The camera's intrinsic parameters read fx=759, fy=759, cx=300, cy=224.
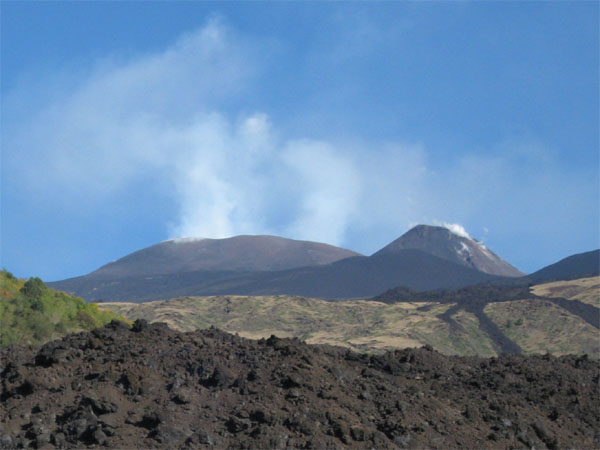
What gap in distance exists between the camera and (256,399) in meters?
13.3

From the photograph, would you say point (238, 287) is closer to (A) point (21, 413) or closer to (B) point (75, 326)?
(B) point (75, 326)

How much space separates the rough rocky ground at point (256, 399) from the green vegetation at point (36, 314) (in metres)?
10.7

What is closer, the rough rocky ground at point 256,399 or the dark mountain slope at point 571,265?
the rough rocky ground at point 256,399

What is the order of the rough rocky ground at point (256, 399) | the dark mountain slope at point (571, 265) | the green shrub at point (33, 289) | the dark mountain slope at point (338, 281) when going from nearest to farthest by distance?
the rough rocky ground at point (256, 399) < the green shrub at point (33, 289) < the dark mountain slope at point (338, 281) < the dark mountain slope at point (571, 265)

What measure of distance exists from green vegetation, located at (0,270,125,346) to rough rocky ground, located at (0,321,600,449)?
1065 cm

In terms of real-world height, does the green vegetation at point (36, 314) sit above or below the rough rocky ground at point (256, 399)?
above

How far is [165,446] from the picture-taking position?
1162 centimetres

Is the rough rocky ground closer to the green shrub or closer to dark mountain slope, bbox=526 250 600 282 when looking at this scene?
the green shrub

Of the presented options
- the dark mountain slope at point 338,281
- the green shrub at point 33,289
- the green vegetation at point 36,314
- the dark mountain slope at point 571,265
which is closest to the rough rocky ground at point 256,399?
the green vegetation at point 36,314

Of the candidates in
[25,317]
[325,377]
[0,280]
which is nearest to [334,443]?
[325,377]

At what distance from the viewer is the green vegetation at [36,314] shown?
2727 centimetres

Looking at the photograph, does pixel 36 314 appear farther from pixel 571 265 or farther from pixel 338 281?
pixel 571 265

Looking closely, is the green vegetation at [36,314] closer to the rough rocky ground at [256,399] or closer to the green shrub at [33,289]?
the green shrub at [33,289]

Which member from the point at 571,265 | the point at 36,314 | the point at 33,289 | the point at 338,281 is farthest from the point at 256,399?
the point at 571,265
